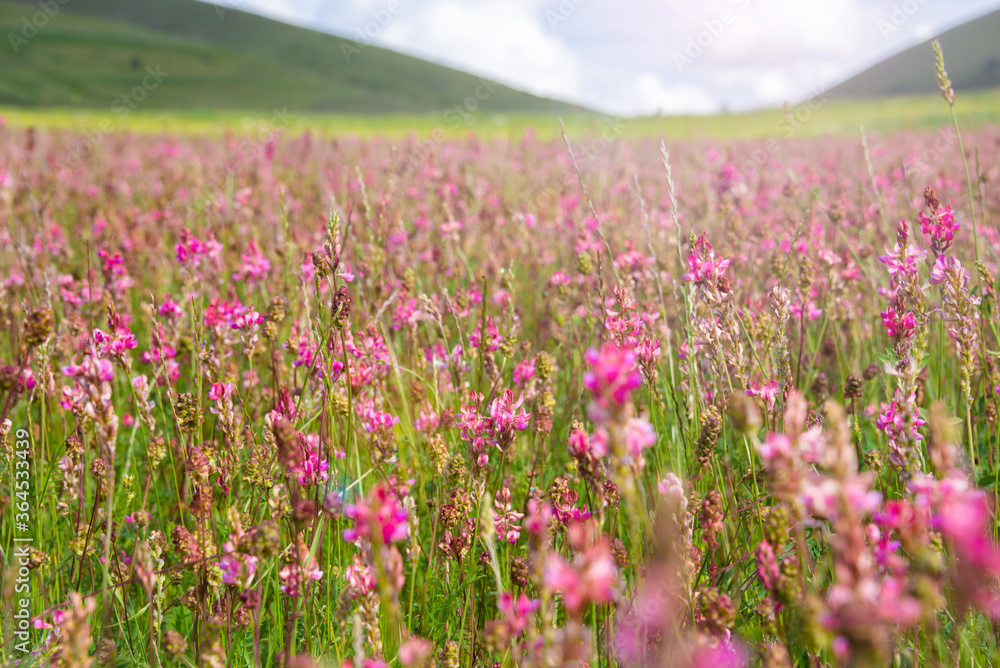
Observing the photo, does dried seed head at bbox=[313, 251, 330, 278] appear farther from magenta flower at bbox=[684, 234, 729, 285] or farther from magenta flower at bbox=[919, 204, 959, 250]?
magenta flower at bbox=[919, 204, 959, 250]

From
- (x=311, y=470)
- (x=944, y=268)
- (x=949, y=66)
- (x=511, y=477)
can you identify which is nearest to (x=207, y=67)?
(x=511, y=477)

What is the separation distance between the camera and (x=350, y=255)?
4.53 meters

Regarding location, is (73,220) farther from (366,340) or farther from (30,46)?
Answer: (30,46)

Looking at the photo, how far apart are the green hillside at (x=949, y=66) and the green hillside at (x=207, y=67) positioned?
199 feet

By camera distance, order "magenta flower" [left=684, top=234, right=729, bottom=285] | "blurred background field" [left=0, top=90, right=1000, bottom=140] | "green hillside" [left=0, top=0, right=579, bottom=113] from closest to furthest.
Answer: "magenta flower" [left=684, top=234, right=729, bottom=285] < "blurred background field" [left=0, top=90, right=1000, bottom=140] < "green hillside" [left=0, top=0, right=579, bottom=113]

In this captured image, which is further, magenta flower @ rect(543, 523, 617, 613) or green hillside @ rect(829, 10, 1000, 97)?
green hillside @ rect(829, 10, 1000, 97)

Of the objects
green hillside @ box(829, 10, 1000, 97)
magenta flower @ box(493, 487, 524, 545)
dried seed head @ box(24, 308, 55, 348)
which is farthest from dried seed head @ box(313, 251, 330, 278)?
green hillside @ box(829, 10, 1000, 97)

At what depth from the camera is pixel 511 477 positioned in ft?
8.23

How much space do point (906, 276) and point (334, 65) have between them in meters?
131

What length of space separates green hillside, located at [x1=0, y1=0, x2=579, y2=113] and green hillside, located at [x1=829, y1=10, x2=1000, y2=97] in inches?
2382

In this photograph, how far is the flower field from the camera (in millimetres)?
964

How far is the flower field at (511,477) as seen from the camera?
0.96m

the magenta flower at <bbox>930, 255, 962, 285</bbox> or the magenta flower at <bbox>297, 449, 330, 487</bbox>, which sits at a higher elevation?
the magenta flower at <bbox>930, 255, 962, 285</bbox>

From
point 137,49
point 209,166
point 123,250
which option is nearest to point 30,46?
point 137,49
